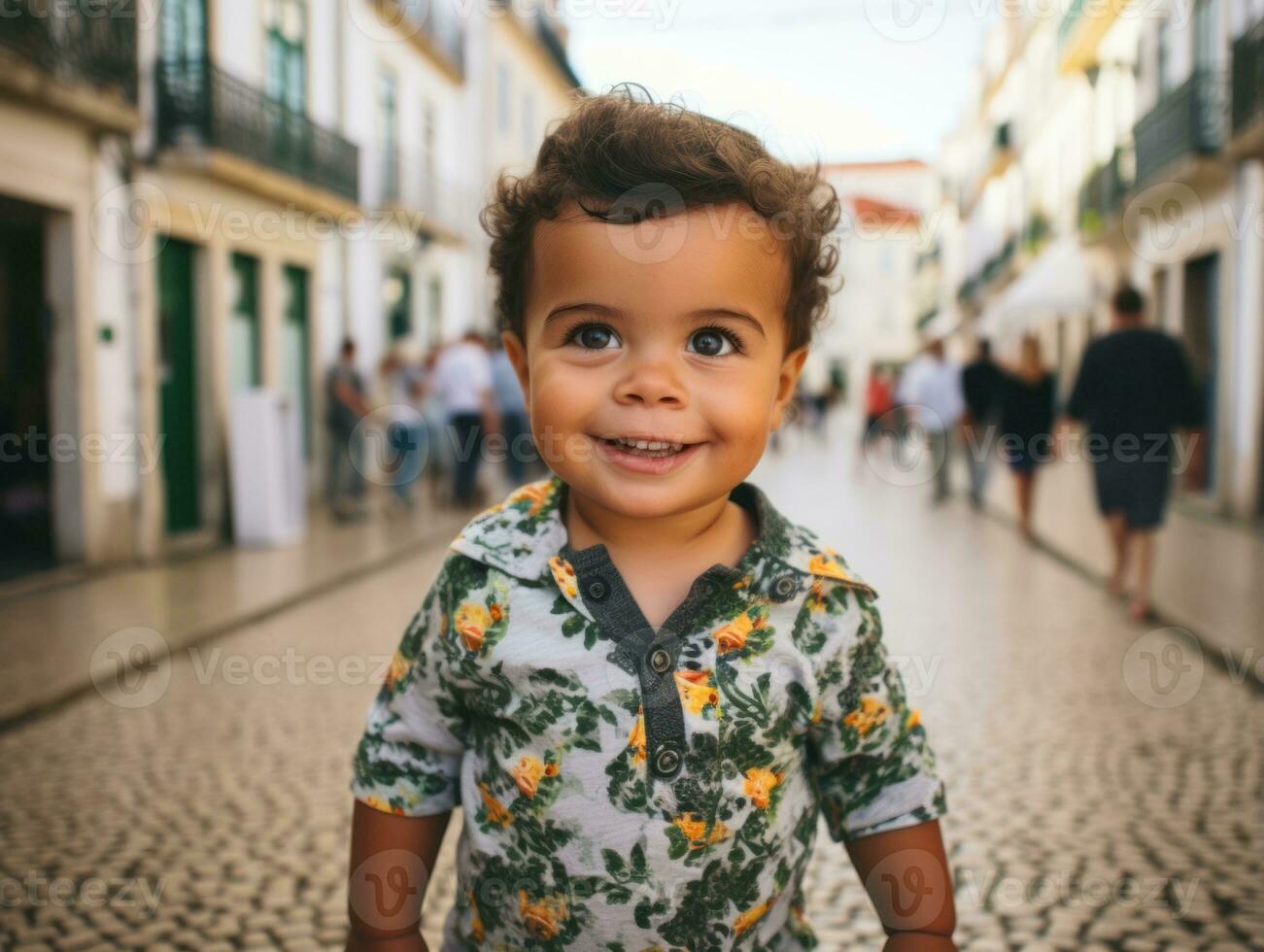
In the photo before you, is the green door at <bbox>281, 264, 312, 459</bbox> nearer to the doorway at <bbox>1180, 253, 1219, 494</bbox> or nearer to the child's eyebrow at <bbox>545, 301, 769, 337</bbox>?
the doorway at <bbox>1180, 253, 1219, 494</bbox>

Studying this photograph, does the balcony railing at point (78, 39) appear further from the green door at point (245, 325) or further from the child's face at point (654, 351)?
the child's face at point (654, 351)

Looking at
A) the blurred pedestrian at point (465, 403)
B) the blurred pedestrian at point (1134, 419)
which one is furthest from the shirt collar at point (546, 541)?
the blurred pedestrian at point (465, 403)

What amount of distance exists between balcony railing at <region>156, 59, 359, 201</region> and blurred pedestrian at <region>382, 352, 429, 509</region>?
2446 millimetres

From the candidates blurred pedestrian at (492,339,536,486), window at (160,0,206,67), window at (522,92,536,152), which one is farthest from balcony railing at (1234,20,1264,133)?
window at (522,92,536,152)

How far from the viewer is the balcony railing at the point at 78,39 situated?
338 inches

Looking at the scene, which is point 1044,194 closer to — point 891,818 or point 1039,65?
point 1039,65

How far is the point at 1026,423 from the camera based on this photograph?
37.0 ft

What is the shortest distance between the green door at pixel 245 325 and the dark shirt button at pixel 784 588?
12298mm

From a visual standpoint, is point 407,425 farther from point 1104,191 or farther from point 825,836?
point 1104,191

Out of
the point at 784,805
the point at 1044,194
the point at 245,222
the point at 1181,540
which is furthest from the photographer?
the point at 1044,194

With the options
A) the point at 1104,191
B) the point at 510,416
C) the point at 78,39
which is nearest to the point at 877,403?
the point at 1104,191

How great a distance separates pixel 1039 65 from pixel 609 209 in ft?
108

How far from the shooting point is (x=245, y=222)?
526 inches

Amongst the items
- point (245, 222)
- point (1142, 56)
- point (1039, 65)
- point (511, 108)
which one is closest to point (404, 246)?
point (245, 222)
